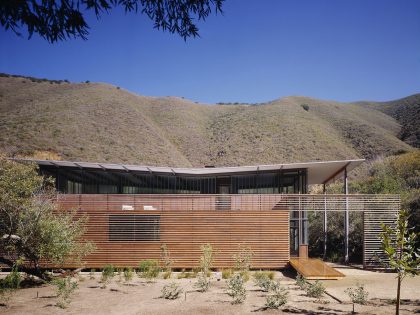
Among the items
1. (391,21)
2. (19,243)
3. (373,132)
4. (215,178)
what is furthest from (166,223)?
(373,132)

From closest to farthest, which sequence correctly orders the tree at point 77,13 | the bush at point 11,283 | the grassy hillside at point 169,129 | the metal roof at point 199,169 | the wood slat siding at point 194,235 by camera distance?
the tree at point 77,13 < the bush at point 11,283 < the wood slat siding at point 194,235 < the metal roof at point 199,169 < the grassy hillside at point 169,129

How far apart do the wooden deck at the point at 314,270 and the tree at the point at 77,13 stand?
9875 millimetres

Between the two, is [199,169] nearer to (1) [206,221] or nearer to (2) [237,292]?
(1) [206,221]

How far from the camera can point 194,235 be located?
→ 1666 centimetres

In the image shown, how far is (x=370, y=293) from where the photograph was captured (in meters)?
11.1

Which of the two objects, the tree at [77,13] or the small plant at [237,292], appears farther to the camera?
the small plant at [237,292]

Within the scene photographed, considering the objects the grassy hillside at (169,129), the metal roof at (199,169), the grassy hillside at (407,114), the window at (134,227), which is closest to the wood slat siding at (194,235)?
the window at (134,227)

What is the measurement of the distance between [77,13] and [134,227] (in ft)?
40.2

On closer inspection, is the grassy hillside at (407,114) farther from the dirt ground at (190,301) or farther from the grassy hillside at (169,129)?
the dirt ground at (190,301)

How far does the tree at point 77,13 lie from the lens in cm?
529

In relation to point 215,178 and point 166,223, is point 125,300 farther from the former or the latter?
point 215,178

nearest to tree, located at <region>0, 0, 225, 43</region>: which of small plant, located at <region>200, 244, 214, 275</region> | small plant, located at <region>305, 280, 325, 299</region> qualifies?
small plant, located at <region>305, 280, 325, 299</region>

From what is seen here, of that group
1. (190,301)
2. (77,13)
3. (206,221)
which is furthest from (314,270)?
(77,13)

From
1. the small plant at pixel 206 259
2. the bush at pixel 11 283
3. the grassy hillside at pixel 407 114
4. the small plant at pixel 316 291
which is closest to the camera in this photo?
the small plant at pixel 316 291
